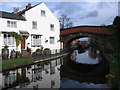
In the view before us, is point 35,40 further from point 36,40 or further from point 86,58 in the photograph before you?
point 86,58

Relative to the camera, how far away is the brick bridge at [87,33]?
105ft

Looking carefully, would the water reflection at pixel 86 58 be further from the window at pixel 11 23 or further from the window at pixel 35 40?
the window at pixel 11 23

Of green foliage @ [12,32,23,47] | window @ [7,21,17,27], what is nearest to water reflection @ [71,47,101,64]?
green foliage @ [12,32,23,47]

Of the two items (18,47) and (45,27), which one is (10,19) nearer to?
(18,47)

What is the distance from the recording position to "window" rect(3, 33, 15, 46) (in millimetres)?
22750

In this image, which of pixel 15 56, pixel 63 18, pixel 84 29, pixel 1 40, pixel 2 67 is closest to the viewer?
pixel 2 67

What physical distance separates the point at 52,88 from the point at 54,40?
24.0 metres

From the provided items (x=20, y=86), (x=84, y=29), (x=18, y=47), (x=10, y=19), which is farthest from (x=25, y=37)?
(x=20, y=86)

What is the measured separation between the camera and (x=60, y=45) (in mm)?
34531

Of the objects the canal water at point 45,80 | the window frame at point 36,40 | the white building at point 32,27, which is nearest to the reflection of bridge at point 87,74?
the canal water at point 45,80

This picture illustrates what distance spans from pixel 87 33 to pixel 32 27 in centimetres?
1325

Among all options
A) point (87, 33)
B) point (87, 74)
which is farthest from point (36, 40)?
point (87, 74)

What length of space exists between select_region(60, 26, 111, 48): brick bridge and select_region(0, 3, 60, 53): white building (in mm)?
2824

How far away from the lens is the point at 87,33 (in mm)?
33562
